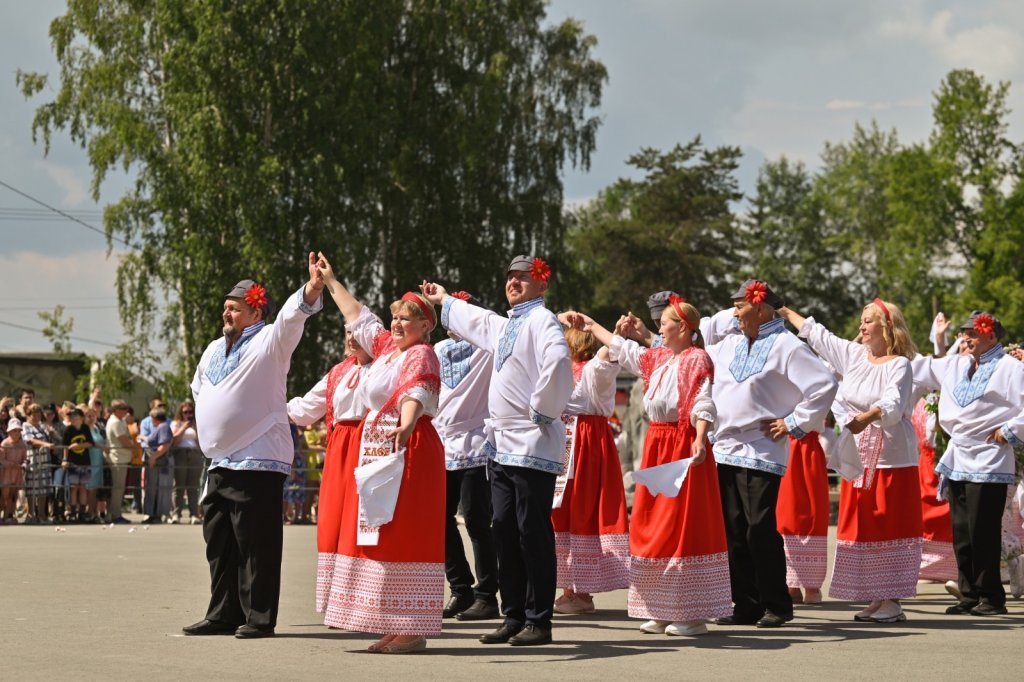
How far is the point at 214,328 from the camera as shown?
3450cm

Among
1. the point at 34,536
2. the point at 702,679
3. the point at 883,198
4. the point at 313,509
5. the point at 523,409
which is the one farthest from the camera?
the point at 883,198

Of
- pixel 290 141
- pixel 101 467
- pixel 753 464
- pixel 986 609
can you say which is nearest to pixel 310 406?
pixel 753 464

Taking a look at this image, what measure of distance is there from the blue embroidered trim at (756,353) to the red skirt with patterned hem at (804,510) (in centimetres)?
124

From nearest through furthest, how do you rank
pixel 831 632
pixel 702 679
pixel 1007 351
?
pixel 702 679 → pixel 831 632 → pixel 1007 351

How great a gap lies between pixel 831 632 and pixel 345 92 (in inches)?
1096

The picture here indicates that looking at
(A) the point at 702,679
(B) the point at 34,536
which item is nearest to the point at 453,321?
(A) the point at 702,679

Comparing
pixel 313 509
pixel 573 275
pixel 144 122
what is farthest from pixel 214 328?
pixel 573 275

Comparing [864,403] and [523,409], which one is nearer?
[523,409]

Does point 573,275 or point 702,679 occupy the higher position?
point 573,275

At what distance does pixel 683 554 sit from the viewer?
9.59 meters

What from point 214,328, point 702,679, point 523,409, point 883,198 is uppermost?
point 883,198

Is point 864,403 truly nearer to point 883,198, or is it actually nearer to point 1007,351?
point 1007,351

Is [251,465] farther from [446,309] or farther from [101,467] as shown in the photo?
[101,467]

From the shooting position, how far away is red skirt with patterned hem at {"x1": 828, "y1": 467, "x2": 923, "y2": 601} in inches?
426
